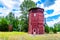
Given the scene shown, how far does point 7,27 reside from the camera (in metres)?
57.9

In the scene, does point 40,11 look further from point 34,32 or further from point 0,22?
point 0,22

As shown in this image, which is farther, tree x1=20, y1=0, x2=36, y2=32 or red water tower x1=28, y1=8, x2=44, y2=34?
tree x1=20, y1=0, x2=36, y2=32

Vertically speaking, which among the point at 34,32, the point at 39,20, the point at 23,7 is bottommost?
the point at 34,32

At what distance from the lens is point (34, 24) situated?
4294 centimetres

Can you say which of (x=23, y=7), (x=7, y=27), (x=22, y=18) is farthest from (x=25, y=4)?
(x=7, y=27)

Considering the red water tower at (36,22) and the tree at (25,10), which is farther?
the tree at (25,10)

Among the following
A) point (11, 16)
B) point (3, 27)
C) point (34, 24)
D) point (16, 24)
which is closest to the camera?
point (34, 24)

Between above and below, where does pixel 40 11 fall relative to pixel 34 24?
above

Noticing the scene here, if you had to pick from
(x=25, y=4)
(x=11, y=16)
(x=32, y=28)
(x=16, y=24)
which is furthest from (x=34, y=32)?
(x=11, y=16)

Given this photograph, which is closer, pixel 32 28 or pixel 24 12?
pixel 32 28

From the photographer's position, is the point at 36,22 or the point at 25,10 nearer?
the point at 36,22

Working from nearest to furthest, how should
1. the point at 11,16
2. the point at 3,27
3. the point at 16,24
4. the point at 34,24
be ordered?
the point at 34,24, the point at 3,27, the point at 16,24, the point at 11,16

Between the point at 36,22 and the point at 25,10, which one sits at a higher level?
the point at 25,10

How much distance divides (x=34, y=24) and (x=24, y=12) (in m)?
14.7
